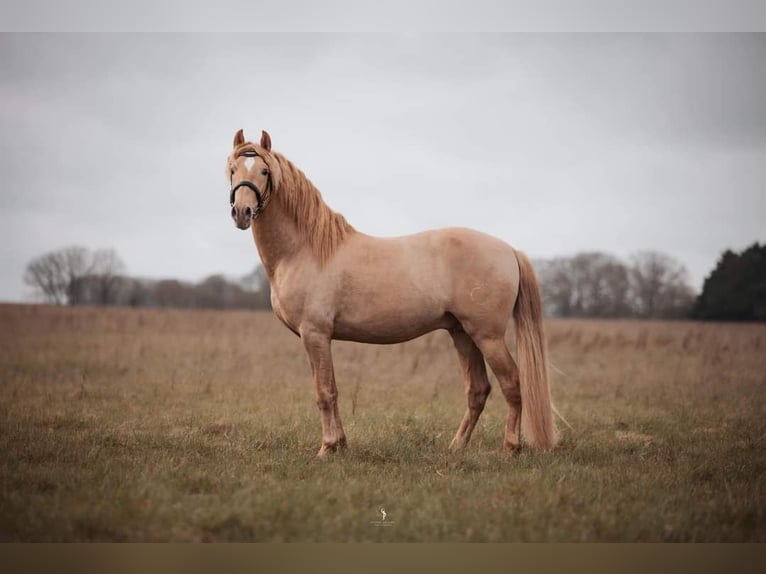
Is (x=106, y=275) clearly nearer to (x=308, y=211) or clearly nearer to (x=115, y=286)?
(x=115, y=286)

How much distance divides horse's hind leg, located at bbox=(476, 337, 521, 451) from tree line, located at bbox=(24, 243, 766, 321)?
15.7 feet

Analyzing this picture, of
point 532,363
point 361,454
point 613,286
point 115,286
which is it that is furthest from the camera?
point 613,286

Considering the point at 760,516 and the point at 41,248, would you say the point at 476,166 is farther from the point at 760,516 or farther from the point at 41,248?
the point at 41,248

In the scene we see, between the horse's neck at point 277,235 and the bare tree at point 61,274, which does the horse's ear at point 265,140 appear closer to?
the horse's neck at point 277,235

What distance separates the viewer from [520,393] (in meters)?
5.10

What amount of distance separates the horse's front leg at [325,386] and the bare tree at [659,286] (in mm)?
8473

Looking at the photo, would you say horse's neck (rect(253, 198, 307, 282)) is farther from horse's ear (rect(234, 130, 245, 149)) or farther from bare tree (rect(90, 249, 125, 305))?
bare tree (rect(90, 249, 125, 305))

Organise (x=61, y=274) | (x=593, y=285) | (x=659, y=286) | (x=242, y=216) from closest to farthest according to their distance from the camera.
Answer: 1. (x=242, y=216)
2. (x=61, y=274)
3. (x=659, y=286)
4. (x=593, y=285)

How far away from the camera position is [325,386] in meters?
4.86

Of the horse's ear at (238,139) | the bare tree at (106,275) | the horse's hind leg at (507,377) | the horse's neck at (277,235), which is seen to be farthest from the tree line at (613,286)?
the bare tree at (106,275)

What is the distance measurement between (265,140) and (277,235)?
2.81 ft

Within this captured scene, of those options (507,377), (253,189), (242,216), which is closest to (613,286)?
(507,377)

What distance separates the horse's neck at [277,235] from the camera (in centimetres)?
492

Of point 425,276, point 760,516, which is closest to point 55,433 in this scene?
point 425,276
